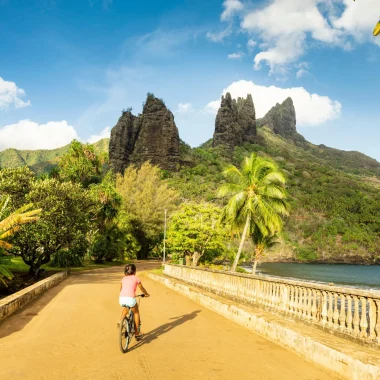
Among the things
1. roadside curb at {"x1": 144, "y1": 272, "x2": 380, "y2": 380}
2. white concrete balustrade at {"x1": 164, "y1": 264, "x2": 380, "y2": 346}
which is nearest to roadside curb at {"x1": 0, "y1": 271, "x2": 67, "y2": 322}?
roadside curb at {"x1": 144, "y1": 272, "x2": 380, "y2": 380}

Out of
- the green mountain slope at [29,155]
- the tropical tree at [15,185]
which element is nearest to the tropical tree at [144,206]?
the tropical tree at [15,185]

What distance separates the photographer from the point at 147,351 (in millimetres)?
6629

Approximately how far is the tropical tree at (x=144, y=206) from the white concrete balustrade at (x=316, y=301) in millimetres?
43083

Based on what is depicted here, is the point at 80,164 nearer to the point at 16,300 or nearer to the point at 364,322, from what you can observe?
the point at 16,300

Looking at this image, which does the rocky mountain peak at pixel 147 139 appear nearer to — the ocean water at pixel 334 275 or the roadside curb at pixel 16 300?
the ocean water at pixel 334 275

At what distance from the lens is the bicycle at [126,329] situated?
6.50 metres

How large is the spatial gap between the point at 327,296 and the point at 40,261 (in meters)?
27.9

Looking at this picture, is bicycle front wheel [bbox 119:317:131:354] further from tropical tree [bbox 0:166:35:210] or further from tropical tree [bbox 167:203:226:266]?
tropical tree [bbox 167:203:226:266]

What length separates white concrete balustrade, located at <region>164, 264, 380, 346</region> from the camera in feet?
19.7

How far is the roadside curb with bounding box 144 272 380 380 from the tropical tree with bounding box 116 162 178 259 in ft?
152

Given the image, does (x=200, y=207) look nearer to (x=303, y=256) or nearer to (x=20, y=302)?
(x=20, y=302)

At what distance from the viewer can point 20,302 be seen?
11.5m

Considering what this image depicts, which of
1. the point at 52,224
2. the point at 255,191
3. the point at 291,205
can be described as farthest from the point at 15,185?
the point at 291,205

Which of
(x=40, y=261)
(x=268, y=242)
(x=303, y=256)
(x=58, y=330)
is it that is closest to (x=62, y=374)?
(x=58, y=330)
